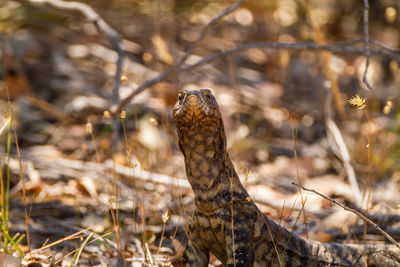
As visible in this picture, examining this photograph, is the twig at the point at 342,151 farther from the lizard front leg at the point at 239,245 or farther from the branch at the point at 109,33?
the branch at the point at 109,33

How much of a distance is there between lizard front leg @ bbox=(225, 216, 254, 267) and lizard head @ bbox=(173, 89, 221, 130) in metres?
0.62

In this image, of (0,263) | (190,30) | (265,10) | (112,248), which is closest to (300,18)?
(265,10)

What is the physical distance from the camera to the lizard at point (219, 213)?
2.92 metres

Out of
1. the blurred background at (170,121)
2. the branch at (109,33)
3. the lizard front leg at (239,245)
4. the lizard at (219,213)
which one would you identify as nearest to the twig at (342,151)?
the blurred background at (170,121)

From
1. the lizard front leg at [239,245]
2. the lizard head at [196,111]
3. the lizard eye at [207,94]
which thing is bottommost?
the lizard front leg at [239,245]

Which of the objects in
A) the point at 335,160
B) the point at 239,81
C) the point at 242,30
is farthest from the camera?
the point at 242,30

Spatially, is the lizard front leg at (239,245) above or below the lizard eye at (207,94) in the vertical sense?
below

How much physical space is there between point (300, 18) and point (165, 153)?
4.75 metres

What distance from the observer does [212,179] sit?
9.96 feet

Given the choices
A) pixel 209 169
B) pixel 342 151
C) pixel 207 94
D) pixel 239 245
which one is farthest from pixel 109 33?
pixel 342 151

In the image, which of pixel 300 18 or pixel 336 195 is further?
pixel 300 18

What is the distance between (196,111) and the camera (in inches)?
112

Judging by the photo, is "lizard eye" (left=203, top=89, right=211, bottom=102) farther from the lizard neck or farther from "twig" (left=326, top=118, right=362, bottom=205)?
"twig" (left=326, top=118, right=362, bottom=205)

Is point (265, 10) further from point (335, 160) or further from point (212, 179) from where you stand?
point (212, 179)
